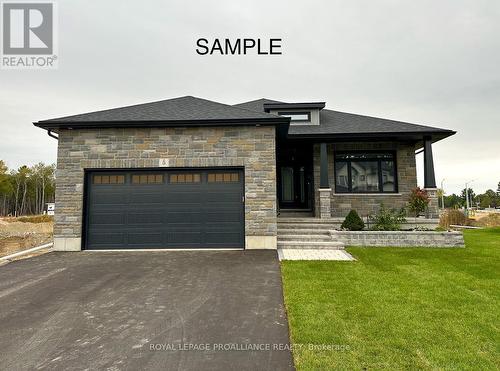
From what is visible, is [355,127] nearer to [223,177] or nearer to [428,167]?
[428,167]

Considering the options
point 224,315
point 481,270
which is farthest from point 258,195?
point 481,270

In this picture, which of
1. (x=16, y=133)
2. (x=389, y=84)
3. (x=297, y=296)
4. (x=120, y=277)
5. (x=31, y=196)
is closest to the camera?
(x=297, y=296)

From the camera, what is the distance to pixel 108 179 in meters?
8.87

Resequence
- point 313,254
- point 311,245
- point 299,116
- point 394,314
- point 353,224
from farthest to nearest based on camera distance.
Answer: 1. point 299,116
2. point 353,224
3. point 311,245
4. point 313,254
5. point 394,314

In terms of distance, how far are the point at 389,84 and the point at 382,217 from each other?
12777 mm

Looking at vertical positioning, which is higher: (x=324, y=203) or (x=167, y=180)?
(x=167, y=180)

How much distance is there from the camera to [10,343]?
9.95 ft

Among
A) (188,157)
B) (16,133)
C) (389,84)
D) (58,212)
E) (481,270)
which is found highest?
(16,133)

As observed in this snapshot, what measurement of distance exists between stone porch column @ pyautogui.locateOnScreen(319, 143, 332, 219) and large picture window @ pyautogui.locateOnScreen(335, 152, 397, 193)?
4.43 ft

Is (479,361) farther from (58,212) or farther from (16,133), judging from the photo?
(16,133)

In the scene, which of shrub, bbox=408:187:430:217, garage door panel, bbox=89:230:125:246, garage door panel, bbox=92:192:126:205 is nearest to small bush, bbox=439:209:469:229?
shrub, bbox=408:187:430:217

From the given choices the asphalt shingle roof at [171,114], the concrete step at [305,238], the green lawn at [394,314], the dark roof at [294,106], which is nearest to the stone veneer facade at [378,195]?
the dark roof at [294,106]

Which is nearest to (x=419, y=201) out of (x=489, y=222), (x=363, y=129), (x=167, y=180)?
(x=363, y=129)

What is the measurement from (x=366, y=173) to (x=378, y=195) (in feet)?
3.76
